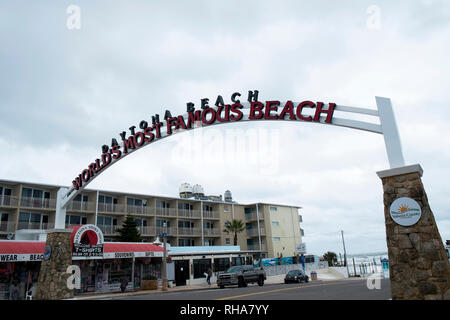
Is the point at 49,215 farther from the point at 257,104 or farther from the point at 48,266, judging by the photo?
the point at 257,104

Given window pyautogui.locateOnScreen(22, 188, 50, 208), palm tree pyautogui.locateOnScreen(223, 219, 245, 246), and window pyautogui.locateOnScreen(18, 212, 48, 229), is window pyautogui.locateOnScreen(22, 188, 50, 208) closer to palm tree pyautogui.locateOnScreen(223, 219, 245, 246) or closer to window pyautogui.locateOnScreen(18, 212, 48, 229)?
window pyautogui.locateOnScreen(18, 212, 48, 229)

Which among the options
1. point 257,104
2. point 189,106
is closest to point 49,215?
point 189,106

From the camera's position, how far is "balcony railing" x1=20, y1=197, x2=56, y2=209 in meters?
33.8

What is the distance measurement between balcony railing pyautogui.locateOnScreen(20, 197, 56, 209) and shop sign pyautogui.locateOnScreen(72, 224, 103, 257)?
1361 centimetres

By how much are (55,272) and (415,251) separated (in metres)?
16.1

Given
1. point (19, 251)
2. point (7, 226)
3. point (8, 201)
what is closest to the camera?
point (19, 251)

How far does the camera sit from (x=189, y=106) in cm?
1547

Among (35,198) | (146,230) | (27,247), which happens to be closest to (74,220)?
(35,198)

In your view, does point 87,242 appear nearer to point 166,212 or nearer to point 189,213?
point 166,212

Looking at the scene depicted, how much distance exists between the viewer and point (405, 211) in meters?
9.05

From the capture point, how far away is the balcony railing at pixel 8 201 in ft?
107
